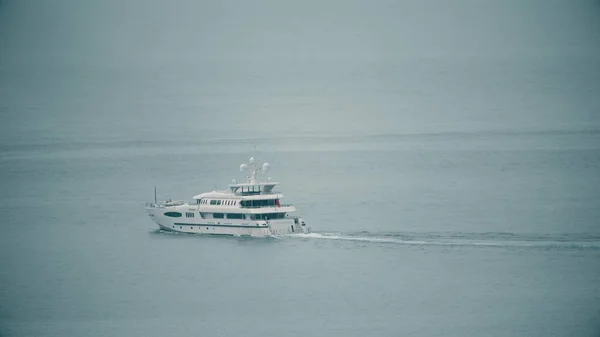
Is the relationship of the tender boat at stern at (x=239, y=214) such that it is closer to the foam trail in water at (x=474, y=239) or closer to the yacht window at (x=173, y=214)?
the yacht window at (x=173, y=214)

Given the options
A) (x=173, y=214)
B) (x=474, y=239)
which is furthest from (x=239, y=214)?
(x=474, y=239)

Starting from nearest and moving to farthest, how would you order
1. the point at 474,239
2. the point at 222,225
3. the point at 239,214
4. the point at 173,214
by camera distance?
the point at 474,239, the point at 239,214, the point at 222,225, the point at 173,214

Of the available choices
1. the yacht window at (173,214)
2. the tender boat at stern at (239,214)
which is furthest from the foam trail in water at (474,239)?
the yacht window at (173,214)

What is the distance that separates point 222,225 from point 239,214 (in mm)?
460

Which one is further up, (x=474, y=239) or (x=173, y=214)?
(x=173, y=214)

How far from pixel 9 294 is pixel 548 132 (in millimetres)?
27581

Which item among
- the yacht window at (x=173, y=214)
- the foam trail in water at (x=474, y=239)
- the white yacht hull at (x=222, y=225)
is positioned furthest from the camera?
the yacht window at (x=173, y=214)

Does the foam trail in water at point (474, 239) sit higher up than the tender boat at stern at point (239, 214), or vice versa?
the tender boat at stern at point (239, 214)

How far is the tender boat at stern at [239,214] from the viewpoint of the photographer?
2994 centimetres

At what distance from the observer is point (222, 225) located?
99.6 feet

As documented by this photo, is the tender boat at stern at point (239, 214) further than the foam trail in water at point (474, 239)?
Yes

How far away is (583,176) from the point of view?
38125 mm

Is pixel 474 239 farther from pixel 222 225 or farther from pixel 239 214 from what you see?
pixel 222 225

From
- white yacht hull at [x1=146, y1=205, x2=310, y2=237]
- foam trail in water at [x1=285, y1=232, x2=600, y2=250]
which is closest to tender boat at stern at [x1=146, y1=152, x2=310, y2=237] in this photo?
A: white yacht hull at [x1=146, y1=205, x2=310, y2=237]
